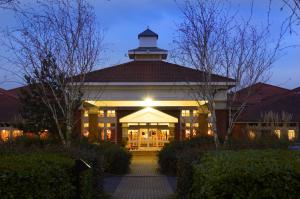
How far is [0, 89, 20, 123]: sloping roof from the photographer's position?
35.2 meters

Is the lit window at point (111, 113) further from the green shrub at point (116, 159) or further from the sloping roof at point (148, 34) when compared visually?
the green shrub at point (116, 159)

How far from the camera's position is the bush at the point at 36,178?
802cm

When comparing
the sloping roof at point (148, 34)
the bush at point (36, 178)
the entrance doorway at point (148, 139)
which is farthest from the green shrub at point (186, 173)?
the entrance doorway at point (148, 139)

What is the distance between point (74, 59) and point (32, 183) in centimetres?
911

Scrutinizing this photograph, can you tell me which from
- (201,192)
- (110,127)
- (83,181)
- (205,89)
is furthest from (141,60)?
(201,192)

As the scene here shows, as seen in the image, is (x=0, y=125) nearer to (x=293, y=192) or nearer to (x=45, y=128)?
(x=45, y=128)

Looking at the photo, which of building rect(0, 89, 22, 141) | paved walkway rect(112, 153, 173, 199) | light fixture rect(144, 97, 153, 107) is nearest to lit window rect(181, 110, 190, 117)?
light fixture rect(144, 97, 153, 107)

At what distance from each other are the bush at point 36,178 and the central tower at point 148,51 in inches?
829

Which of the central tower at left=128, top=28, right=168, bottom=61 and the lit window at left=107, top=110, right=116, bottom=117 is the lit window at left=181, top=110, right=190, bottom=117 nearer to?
the lit window at left=107, top=110, right=116, bottom=117

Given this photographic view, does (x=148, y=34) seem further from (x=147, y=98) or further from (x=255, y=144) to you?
(x=255, y=144)

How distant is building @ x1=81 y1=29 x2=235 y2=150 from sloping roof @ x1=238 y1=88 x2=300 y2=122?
12.9 feet

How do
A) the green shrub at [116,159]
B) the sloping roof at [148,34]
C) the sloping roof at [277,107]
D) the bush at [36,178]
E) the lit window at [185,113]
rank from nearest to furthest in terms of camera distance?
the bush at [36,178]
the green shrub at [116,159]
the sloping roof at [148,34]
the lit window at [185,113]
the sloping roof at [277,107]

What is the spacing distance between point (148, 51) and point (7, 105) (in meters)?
12.0

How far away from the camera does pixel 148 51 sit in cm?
3047
